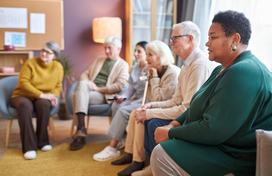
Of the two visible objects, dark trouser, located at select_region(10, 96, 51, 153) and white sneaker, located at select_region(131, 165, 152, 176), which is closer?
white sneaker, located at select_region(131, 165, 152, 176)

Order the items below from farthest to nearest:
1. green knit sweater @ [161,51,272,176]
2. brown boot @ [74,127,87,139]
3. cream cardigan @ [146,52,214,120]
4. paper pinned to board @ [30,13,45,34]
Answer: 1. paper pinned to board @ [30,13,45,34]
2. brown boot @ [74,127,87,139]
3. cream cardigan @ [146,52,214,120]
4. green knit sweater @ [161,51,272,176]

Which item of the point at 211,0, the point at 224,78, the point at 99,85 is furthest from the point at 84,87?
the point at 224,78

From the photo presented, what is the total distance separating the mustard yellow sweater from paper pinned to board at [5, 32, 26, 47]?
4.76ft

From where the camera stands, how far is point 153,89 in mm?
1959

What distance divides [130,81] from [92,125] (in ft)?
3.80

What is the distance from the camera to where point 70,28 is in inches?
160

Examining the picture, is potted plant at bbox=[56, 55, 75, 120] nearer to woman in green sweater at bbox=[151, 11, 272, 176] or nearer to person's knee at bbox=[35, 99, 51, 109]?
person's knee at bbox=[35, 99, 51, 109]

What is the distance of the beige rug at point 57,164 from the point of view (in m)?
1.92

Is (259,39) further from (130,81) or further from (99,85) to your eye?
(99,85)

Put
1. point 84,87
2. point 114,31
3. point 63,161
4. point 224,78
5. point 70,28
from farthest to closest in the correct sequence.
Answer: point 70,28, point 114,31, point 84,87, point 63,161, point 224,78

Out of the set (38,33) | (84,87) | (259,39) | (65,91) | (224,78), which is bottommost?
(65,91)

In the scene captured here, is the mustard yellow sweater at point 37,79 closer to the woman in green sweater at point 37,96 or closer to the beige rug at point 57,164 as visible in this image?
the woman in green sweater at point 37,96

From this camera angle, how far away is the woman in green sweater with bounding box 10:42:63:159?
7.50 ft

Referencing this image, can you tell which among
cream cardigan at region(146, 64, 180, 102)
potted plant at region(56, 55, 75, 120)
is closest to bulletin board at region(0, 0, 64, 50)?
potted plant at region(56, 55, 75, 120)
